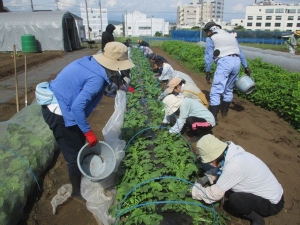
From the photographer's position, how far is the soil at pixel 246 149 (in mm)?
2730

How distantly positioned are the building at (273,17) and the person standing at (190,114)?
81.0 metres

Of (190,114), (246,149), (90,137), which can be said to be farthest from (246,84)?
(90,137)

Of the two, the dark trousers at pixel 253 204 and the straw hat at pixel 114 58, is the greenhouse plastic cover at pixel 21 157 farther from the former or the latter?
the dark trousers at pixel 253 204

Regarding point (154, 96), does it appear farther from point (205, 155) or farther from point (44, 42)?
point (44, 42)

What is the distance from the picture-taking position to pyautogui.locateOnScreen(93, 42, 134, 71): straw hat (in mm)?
2190

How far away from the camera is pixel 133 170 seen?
9.80ft

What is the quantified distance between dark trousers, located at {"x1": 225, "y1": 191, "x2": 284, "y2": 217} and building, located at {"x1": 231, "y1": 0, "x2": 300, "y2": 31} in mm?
82491

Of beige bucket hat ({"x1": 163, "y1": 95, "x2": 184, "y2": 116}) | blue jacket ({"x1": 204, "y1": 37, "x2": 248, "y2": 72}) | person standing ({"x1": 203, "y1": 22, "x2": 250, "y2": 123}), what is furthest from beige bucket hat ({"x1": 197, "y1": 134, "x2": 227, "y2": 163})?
blue jacket ({"x1": 204, "y1": 37, "x2": 248, "y2": 72})

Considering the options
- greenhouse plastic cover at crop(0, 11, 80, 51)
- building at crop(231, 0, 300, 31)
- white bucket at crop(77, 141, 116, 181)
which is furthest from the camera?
building at crop(231, 0, 300, 31)

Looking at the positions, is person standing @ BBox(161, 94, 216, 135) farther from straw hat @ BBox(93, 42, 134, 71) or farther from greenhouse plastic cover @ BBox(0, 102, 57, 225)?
greenhouse plastic cover @ BBox(0, 102, 57, 225)

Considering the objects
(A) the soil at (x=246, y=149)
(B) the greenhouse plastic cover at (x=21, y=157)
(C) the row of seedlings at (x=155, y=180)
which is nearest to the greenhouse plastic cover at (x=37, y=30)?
(A) the soil at (x=246, y=149)

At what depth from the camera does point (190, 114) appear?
3939mm

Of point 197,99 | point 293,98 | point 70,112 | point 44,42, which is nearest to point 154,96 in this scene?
point 197,99

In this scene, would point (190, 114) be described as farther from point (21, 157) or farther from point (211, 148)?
point (21, 157)
